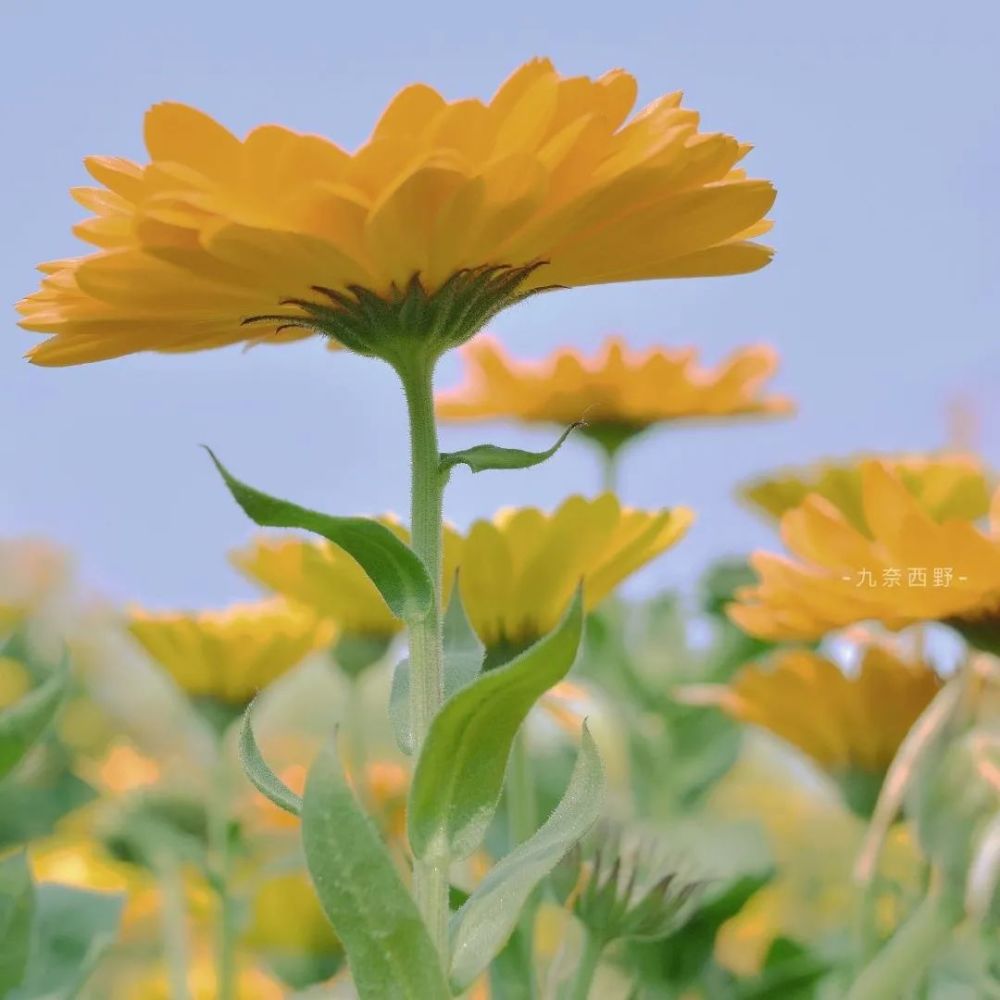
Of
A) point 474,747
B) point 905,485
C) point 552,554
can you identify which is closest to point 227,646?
point 552,554

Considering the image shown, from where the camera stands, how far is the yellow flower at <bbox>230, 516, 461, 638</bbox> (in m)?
0.94

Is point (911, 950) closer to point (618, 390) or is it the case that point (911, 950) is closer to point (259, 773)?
point (259, 773)

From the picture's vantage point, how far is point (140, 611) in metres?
1.15

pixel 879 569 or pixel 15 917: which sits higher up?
pixel 879 569

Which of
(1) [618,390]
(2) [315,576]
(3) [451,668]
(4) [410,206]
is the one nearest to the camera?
(4) [410,206]

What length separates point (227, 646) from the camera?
1.11 metres

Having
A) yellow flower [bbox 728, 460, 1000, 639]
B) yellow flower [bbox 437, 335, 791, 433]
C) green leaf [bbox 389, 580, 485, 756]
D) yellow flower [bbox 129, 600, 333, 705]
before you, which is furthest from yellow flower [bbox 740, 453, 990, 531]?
green leaf [bbox 389, 580, 485, 756]

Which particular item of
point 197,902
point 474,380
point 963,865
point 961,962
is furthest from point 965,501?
point 197,902

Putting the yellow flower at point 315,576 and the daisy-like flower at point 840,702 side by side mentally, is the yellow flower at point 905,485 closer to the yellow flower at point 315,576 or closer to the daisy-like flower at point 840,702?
the daisy-like flower at point 840,702

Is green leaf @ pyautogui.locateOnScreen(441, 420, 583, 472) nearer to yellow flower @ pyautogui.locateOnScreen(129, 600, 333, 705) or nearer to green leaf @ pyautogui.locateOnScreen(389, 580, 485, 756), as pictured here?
green leaf @ pyautogui.locateOnScreen(389, 580, 485, 756)

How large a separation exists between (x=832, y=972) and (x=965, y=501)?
0.37m

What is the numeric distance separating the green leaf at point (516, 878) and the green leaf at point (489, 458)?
0.10 meters

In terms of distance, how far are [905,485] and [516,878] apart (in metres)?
0.68

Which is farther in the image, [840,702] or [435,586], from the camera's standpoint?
[840,702]
